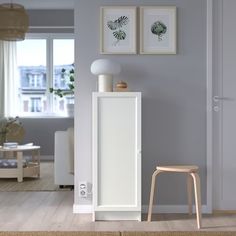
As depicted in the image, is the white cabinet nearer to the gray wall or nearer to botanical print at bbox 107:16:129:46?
the gray wall

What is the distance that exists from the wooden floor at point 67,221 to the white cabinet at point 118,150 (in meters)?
0.19

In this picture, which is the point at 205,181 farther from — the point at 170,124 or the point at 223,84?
the point at 223,84

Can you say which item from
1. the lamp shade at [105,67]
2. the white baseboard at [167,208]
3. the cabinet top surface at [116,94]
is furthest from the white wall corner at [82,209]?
the lamp shade at [105,67]

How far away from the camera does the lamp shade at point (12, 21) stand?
20.0ft

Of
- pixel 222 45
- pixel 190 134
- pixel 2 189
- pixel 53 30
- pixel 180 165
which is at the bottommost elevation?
pixel 2 189

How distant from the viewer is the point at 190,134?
449 centimetres

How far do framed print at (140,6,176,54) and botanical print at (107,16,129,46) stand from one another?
0.15 metres

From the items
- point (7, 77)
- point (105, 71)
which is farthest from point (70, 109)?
point (105, 71)

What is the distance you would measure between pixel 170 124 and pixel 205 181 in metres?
0.59

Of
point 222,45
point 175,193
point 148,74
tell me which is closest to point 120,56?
point 148,74

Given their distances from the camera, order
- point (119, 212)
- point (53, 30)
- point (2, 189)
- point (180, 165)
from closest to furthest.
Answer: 1. point (119, 212)
2. point (180, 165)
3. point (2, 189)
4. point (53, 30)

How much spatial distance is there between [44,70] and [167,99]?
5.22m

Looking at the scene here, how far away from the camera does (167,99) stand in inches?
176

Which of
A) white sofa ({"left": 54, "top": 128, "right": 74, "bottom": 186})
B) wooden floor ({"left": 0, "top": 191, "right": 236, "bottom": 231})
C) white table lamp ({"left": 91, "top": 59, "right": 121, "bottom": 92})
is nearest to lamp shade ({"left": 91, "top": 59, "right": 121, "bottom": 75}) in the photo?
white table lamp ({"left": 91, "top": 59, "right": 121, "bottom": 92})
